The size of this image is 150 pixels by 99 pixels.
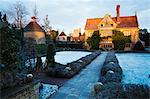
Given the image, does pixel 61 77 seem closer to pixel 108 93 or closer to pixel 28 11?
pixel 108 93

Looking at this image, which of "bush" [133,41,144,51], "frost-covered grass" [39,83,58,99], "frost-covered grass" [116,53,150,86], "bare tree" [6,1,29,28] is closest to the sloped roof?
"bare tree" [6,1,29,28]

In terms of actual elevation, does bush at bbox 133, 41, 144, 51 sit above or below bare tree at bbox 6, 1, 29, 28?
below

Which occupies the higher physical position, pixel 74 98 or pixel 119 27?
pixel 119 27

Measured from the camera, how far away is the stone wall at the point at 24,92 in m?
4.59

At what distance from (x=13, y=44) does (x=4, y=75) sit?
2.70ft

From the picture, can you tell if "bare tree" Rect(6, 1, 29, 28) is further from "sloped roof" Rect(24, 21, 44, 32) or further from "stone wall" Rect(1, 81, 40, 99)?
"stone wall" Rect(1, 81, 40, 99)

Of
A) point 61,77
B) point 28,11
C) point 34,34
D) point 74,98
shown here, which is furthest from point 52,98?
point 28,11

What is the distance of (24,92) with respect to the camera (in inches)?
204

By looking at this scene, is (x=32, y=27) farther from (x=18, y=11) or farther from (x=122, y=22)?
(x=122, y=22)

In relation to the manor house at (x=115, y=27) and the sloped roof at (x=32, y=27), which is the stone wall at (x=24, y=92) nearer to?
the sloped roof at (x=32, y=27)

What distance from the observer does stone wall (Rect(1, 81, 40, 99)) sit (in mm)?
4587

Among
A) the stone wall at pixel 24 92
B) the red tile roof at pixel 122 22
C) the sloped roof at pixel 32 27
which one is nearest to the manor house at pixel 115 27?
the red tile roof at pixel 122 22

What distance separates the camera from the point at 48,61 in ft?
49.1

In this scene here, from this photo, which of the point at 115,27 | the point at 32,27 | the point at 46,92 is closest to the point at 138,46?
the point at 115,27
